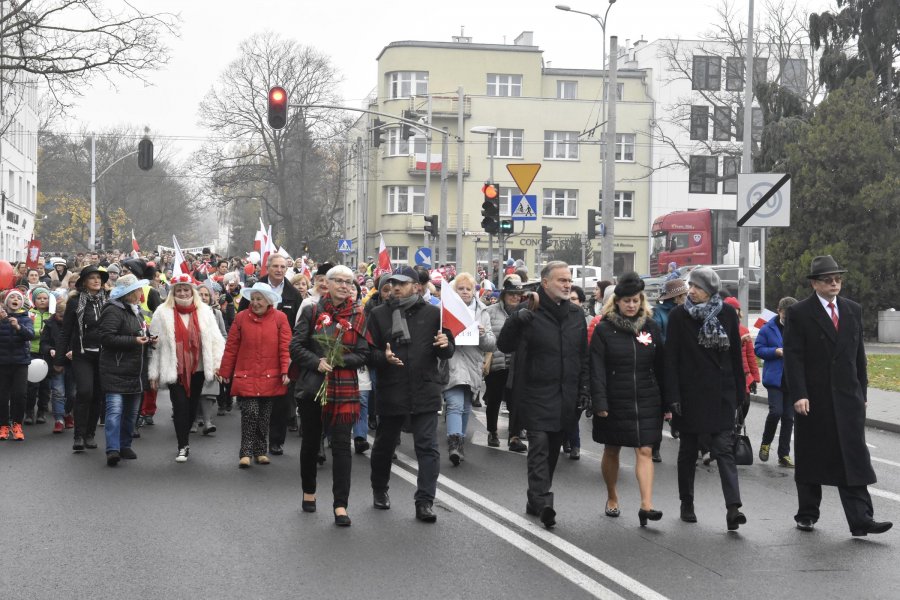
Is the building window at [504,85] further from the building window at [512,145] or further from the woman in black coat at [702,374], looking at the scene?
the woman in black coat at [702,374]

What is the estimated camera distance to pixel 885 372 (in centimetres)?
2250

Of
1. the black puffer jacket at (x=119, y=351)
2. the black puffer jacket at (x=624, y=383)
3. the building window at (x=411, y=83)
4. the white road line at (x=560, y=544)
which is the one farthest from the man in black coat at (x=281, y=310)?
the building window at (x=411, y=83)

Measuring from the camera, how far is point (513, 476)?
1072 cm

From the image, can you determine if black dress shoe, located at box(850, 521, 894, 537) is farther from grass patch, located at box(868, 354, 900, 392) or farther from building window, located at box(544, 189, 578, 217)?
building window, located at box(544, 189, 578, 217)

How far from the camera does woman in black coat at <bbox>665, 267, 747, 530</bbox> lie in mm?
8594

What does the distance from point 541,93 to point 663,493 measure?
2533 inches

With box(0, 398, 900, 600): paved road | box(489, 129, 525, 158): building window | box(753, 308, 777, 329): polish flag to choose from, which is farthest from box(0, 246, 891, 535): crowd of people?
box(489, 129, 525, 158): building window

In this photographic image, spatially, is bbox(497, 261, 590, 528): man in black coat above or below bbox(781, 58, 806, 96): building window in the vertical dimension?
below

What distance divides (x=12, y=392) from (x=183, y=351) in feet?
8.73

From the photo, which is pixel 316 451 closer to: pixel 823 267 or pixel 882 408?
pixel 823 267

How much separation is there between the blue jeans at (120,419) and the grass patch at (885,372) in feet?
42.1

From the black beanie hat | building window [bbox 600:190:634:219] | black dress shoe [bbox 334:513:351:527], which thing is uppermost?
building window [bbox 600:190:634:219]

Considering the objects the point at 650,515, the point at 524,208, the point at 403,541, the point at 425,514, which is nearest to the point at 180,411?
the point at 425,514

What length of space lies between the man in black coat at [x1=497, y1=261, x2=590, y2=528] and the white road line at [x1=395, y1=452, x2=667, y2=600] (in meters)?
0.20
